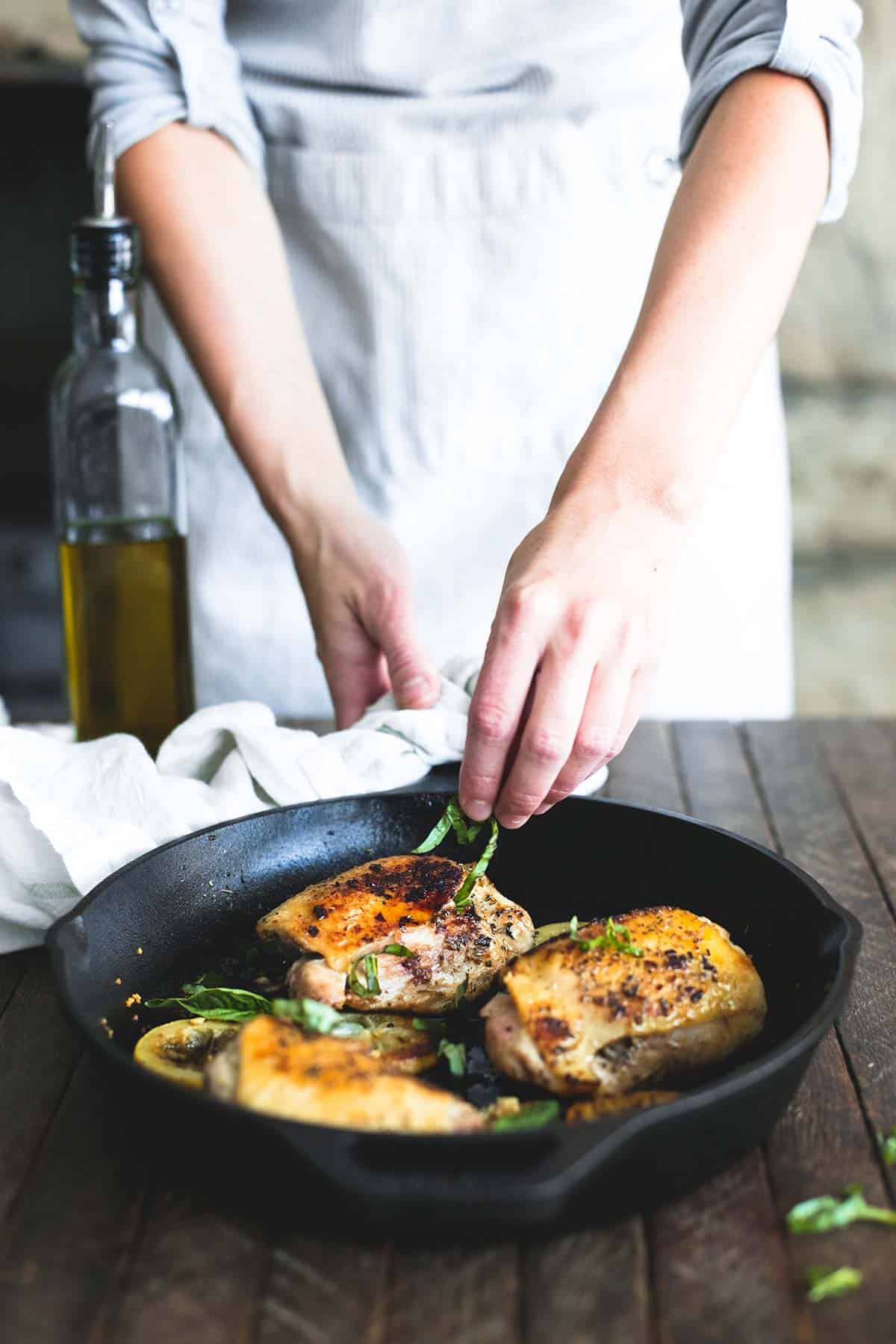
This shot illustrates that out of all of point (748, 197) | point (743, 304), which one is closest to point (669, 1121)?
point (743, 304)

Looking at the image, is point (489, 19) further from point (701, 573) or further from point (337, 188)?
point (701, 573)

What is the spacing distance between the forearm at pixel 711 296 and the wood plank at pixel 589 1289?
64 cm

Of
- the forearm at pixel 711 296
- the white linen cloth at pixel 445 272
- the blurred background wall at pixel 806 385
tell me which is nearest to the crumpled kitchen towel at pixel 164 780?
the forearm at pixel 711 296

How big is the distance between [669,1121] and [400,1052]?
12.3 inches

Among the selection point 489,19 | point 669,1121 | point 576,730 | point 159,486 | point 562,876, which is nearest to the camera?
point 669,1121

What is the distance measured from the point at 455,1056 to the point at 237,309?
1.07 meters

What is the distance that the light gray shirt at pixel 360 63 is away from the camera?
1.76 m

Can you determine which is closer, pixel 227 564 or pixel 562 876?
pixel 562 876

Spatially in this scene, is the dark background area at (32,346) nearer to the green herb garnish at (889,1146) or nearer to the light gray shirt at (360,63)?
the light gray shirt at (360,63)

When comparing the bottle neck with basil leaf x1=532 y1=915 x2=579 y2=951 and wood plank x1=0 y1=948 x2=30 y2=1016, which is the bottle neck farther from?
basil leaf x1=532 y1=915 x2=579 y2=951

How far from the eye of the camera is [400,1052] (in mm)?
1028

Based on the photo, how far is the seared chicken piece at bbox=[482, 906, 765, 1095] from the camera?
965 millimetres

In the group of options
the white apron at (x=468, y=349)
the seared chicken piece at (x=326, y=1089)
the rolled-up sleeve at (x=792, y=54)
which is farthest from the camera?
the white apron at (x=468, y=349)

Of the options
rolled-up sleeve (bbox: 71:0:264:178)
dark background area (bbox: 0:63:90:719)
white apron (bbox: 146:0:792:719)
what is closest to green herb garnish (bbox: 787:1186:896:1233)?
white apron (bbox: 146:0:792:719)
